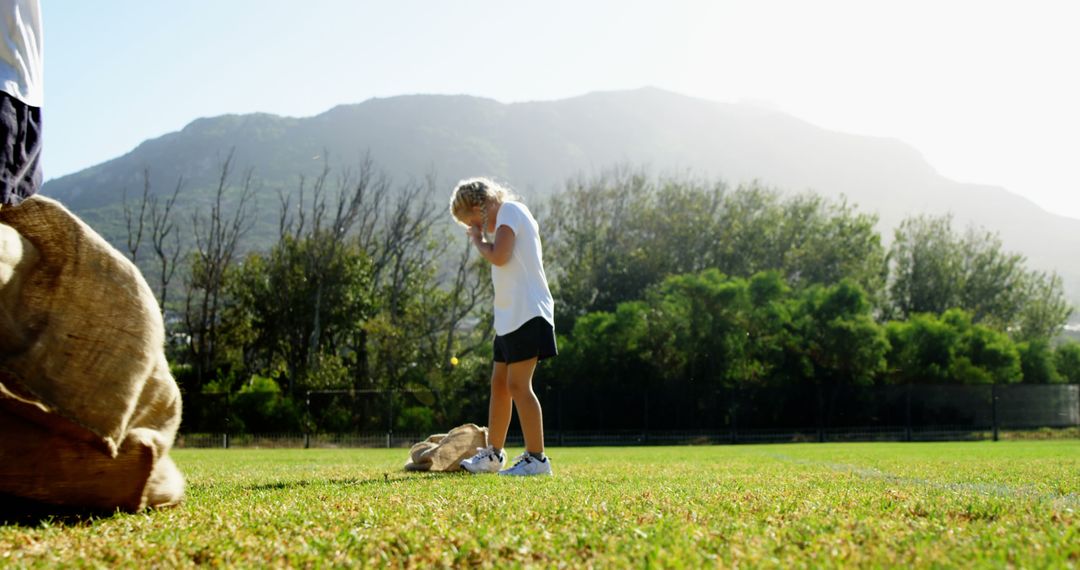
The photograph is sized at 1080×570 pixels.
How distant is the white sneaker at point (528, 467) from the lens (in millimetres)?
4918

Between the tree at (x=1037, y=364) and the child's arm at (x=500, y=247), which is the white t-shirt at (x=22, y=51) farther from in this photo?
the tree at (x=1037, y=364)

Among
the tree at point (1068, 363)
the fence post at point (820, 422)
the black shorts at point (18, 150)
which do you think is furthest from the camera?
the tree at point (1068, 363)

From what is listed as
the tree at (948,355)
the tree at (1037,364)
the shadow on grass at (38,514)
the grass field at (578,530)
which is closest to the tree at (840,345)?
the tree at (948,355)

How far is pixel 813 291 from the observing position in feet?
81.4

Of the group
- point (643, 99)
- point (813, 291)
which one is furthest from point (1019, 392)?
point (643, 99)

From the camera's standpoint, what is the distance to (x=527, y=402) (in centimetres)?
502

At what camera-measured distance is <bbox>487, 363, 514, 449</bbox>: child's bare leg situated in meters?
5.30

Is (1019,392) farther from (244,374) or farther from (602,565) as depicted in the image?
(602,565)

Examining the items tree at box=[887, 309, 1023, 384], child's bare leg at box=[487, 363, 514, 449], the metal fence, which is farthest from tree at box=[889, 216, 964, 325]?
child's bare leg at box=[487, 363, 514, 449]

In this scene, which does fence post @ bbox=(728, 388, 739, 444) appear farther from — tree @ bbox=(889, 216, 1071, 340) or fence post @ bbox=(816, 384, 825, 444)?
tree @ bbox=(889, 216, 1071, 340)

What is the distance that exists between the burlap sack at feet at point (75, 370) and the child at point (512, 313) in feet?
7.86

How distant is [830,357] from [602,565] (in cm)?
2180

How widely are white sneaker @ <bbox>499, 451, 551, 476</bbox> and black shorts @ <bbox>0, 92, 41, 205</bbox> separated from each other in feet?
8.98

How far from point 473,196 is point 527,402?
127cm
